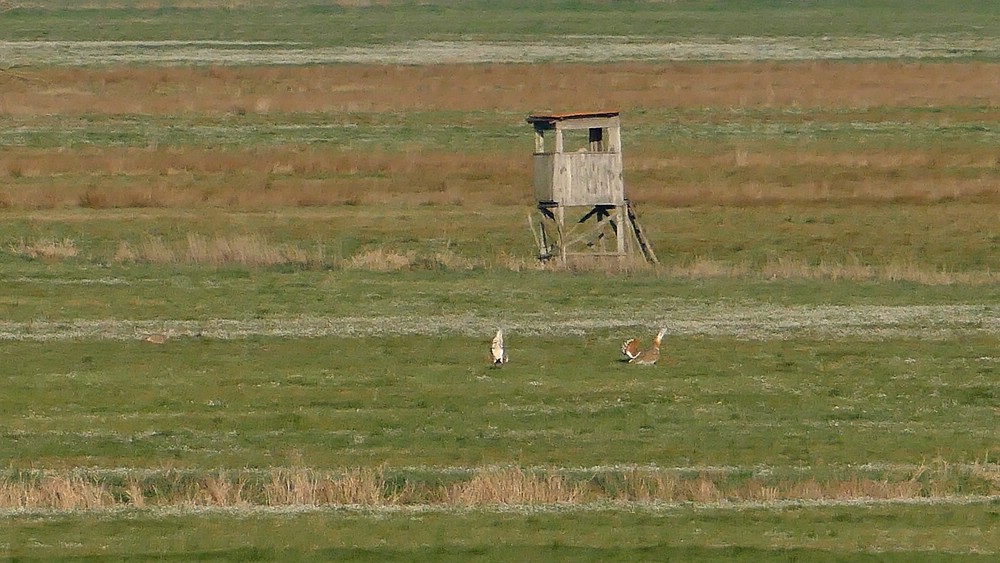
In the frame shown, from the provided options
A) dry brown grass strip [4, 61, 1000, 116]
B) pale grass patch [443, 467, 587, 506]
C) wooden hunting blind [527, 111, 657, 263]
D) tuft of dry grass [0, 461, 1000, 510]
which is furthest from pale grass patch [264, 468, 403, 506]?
dry brown grass strip [4, 61, 1000, 116]

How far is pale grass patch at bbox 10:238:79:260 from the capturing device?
122ft

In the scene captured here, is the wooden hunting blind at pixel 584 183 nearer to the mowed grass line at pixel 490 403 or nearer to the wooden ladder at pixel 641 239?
the wooden ladder at pixel 641 239

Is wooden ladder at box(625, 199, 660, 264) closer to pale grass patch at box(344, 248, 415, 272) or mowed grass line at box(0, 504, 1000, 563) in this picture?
pale grass patch at box(344, 248, 415, 272)

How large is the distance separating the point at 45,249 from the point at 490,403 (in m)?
17.5

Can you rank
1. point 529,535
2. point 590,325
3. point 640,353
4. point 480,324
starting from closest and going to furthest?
point 529,535
point 640,353
point 590,325
point 480,324

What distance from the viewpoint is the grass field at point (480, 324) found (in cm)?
1603

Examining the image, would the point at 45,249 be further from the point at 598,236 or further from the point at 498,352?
the point at 498,352

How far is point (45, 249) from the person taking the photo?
124 ft

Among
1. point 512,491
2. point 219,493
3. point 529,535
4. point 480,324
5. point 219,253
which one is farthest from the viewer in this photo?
point 219,253

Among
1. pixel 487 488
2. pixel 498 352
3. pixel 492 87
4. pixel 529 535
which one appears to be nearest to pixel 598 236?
pixel 498 352

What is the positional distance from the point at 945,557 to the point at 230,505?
5.98 m

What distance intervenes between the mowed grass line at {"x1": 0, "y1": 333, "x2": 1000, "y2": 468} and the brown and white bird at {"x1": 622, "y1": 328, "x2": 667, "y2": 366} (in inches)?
6.8

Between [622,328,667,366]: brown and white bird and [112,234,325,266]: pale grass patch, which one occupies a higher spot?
[112,234,325,266]: pale grass patch

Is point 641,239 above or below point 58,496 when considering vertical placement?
above
